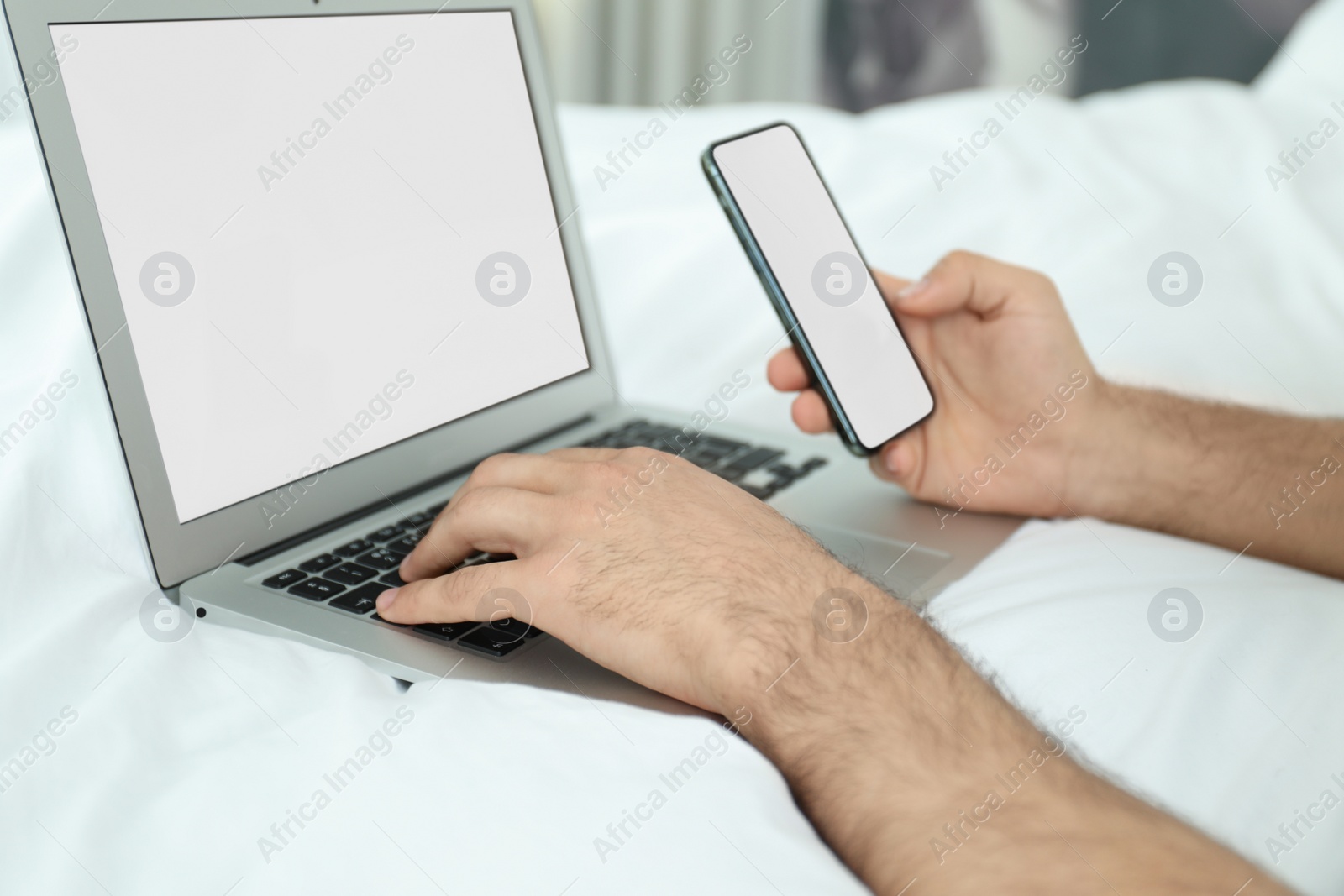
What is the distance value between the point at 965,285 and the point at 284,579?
1.85ft

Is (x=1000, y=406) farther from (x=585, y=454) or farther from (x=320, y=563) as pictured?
(x=320, y=563)

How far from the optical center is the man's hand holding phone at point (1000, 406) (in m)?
0.81

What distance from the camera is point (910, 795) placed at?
0.45 m

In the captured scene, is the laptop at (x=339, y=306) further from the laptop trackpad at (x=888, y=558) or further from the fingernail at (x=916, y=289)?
the fingernail at (x=916, y=289)

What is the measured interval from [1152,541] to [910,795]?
1.24ft

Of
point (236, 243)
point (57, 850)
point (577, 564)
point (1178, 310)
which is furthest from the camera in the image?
point (1178, 310)

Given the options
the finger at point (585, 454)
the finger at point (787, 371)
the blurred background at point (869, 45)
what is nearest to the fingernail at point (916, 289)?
the finger at point (787, 371)

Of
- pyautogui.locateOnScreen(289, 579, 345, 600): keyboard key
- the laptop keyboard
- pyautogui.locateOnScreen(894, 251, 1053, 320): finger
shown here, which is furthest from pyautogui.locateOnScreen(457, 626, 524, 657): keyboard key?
pyautogui.locateOnScreen(894, 251, 1053, 320): finger

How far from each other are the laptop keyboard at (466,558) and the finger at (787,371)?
0.29ft

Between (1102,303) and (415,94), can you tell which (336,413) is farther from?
(1102,303)

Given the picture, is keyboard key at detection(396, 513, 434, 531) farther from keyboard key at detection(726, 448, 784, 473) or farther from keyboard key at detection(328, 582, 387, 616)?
keyboard key at detection(726, 448, 784, 473)

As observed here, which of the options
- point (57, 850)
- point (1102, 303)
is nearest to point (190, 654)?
point (57, 850)

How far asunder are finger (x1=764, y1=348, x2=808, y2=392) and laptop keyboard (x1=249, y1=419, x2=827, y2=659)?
88mm

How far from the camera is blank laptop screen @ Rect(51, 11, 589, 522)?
2.05 feet
